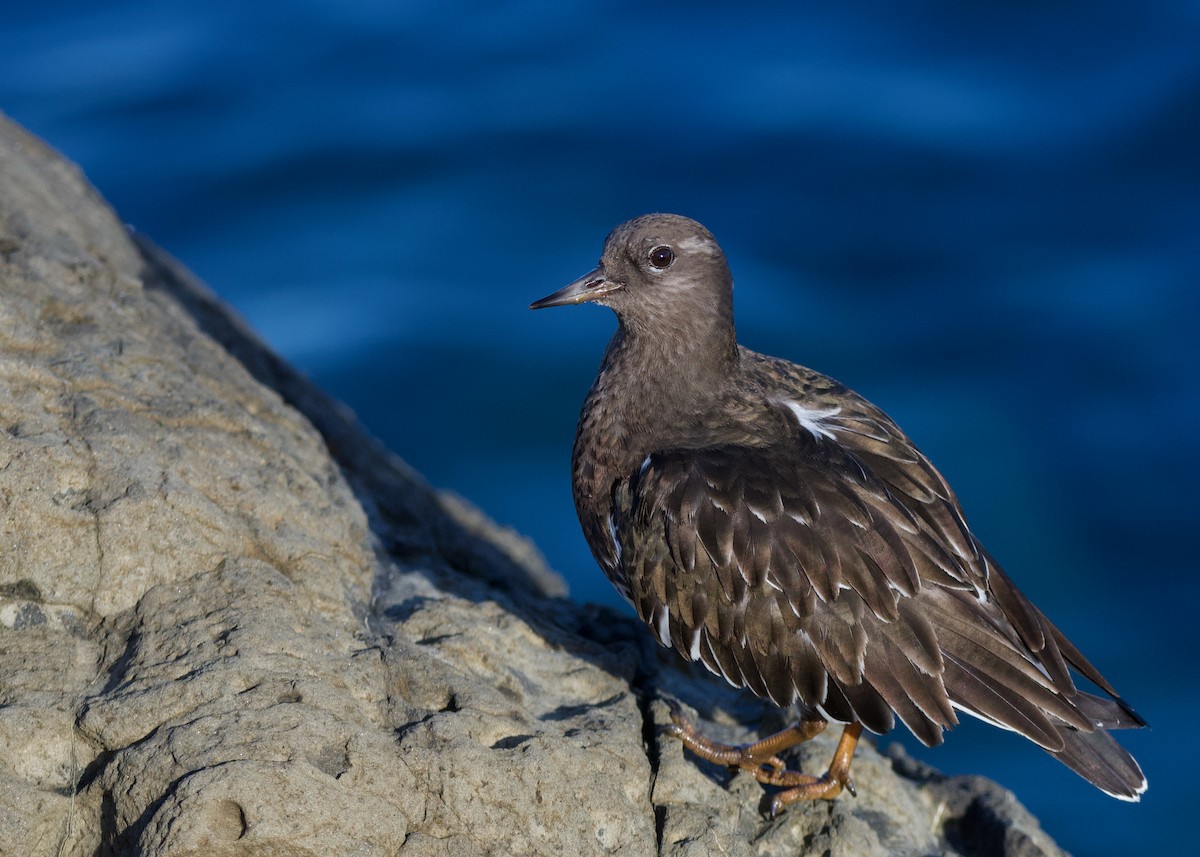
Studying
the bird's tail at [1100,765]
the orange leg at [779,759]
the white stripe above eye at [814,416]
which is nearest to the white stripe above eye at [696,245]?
the white stripe above eye at [814,416]

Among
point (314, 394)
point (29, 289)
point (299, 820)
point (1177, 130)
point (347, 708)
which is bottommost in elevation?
point (299, 820)

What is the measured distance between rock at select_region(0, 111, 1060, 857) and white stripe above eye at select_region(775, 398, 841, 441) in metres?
1.10

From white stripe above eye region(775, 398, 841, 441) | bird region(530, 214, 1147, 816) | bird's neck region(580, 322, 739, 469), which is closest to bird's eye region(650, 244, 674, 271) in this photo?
bird region(530, 214, 1147, 816)

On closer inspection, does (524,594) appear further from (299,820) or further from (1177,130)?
(1177,130)

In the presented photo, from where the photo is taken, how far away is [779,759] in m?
4.58

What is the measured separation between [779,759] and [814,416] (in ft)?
4.22

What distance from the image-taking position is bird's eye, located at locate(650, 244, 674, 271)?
191 inches

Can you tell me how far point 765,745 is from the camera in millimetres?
4547

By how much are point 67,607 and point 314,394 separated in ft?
9.32

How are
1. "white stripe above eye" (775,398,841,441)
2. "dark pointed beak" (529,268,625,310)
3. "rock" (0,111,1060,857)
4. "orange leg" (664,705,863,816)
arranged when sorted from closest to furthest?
"rock" (0,111,1060,857), "orange leg" (664,705,863,816), "white stripe above eye" (775,398,841,441), "dark pointed beak" (529,268,625,310)

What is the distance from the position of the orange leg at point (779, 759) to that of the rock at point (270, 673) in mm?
67

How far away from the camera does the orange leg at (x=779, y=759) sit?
425cm

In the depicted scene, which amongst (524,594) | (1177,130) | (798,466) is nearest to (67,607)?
(524,594)

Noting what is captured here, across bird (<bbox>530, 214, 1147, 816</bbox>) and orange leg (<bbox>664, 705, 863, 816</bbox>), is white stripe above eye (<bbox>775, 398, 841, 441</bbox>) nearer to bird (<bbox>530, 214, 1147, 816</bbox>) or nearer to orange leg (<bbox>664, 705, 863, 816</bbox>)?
bird (<bbox>530, 214, 1147, 816</bbox>)
